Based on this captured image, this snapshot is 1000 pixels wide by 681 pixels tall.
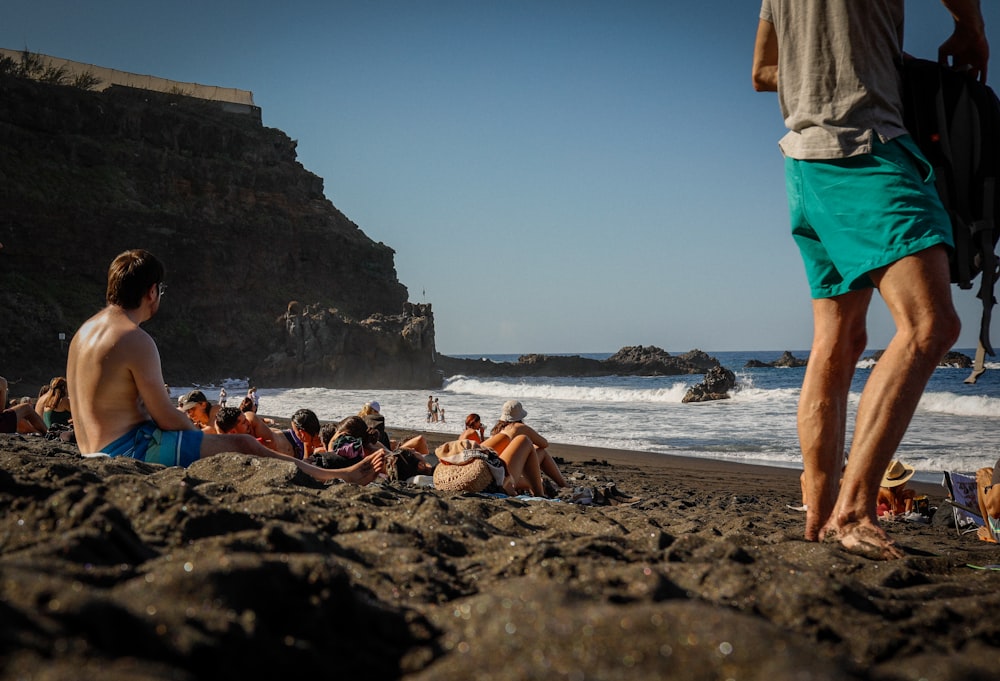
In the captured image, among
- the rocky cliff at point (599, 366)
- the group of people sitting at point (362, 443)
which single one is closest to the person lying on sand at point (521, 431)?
the group of people sitting at point (362, 443)

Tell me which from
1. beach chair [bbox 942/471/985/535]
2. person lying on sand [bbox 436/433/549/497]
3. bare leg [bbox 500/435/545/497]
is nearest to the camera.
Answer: beach chair [bbox 942/471/985/535]

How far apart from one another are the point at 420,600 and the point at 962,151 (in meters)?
2.09

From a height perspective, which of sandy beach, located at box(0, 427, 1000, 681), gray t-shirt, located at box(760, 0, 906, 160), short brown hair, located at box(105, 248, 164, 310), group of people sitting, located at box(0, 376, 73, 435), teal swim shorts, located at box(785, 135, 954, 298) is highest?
gray t-shirt, located at box(760, 0, 906, 160)

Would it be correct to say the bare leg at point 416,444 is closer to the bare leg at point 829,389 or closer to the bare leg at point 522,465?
the bare leg at point 522,465

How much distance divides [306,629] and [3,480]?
3.36 ft

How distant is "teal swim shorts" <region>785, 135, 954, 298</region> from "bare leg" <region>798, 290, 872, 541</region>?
0.09 m

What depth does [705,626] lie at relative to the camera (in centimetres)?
95

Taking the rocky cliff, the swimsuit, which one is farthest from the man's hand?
the rocky cliff

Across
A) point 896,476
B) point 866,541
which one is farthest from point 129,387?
point 896,476

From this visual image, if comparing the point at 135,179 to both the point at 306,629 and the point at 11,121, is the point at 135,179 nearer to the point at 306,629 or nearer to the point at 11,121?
the point at 11,121

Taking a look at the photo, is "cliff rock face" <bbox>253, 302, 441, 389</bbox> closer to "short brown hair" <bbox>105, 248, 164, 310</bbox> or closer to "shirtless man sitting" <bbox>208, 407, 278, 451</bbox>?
"shirtless man sitting" <bbox>208, 407, 278, 451</bbox>

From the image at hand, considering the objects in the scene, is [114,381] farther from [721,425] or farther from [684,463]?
[721,425]

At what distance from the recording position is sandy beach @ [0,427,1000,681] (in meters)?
0.89

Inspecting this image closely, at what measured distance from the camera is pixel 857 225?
2.15 metres
